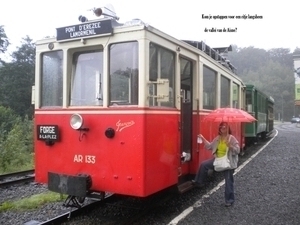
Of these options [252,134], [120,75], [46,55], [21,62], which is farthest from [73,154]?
[21,62]

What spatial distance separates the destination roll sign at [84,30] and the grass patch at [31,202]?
311cm

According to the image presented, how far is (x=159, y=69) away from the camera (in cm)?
493

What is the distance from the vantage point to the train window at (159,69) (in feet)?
15.4

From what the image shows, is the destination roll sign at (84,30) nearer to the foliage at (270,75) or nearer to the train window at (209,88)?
the train window at (209,88)

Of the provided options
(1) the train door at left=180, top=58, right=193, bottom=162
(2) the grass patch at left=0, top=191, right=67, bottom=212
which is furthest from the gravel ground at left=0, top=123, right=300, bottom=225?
(1) the train door at left=180, top=58, right=193, bottom=162

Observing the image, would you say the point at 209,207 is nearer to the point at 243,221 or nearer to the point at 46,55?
the point at 243,221

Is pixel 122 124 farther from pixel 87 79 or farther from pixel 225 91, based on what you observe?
pixel 225 91

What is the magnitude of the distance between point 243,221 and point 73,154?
111 inches

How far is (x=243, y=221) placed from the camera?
16.9ft

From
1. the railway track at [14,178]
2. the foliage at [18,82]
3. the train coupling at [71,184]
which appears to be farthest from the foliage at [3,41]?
the train coupling at [71,184]

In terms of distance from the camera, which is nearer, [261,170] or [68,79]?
[68,79]

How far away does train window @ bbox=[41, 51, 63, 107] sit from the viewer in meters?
5.28

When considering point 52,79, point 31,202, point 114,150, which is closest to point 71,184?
point 114,150

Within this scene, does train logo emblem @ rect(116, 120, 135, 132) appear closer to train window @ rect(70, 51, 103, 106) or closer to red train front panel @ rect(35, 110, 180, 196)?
red train front panel @ rect(35, 110, 180, 196)
